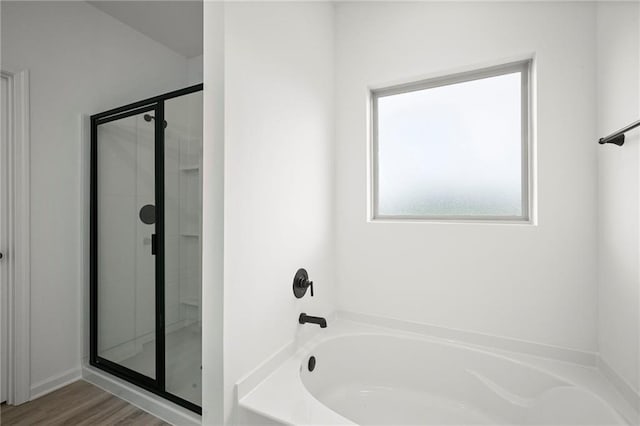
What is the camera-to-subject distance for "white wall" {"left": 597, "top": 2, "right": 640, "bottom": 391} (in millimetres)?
1075

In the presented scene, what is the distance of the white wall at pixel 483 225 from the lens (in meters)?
1.40

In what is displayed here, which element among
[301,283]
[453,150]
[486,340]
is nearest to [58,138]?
[301,283]

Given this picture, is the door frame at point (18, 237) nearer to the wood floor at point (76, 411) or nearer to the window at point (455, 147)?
the wood floor at point (76, 411)

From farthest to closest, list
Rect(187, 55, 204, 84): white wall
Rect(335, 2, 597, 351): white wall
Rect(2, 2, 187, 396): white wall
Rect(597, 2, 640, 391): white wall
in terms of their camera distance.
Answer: Rect(187, 55, 204, 84): white wall, Rect(2, 2, 187, 396): white wall, Rect(335, 2, 597, 351): white wall, Rect(597, 2, 640, 391): white wall

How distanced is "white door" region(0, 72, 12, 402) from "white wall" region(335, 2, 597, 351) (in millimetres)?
1977

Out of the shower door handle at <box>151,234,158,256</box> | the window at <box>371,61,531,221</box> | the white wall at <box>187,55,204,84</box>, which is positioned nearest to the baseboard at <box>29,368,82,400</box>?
the shower door handle at <box>151,234,158,256</box>

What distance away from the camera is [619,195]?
1178 millimetres

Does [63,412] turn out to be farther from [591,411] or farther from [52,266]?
[591,411]

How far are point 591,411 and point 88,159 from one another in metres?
3.09

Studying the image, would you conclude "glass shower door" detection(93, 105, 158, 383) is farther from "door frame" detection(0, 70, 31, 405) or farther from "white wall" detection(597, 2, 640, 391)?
"white wall" detection(597, 2, 640, 391)

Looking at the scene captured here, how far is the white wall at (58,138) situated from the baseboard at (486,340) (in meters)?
1.92

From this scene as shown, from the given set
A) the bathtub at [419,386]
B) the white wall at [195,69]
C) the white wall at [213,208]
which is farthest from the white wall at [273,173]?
the white wall at [195,69]

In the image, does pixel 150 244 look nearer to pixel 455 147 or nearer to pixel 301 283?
pixel 301 283

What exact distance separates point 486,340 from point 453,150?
1069 mm
